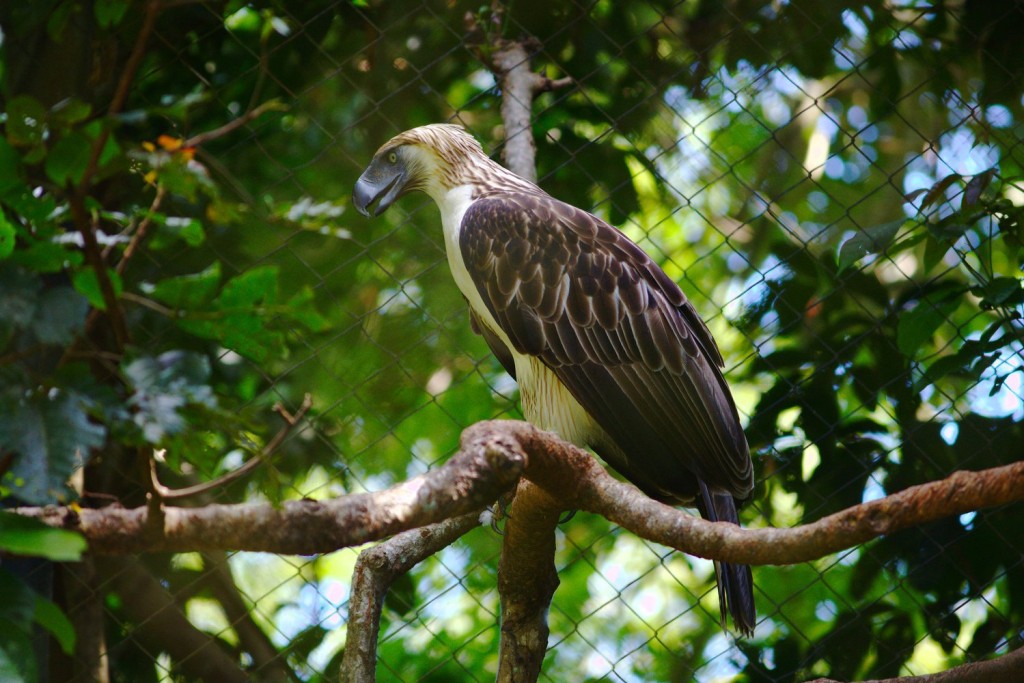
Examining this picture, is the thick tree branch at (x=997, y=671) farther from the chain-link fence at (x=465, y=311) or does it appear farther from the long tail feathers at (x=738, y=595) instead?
the chain-link fence at (x=465, y=311)

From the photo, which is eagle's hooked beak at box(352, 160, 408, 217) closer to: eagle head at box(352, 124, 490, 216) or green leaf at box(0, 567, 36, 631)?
eagle head at box(352, 124, 490, 216)

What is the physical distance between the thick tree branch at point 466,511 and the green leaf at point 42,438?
5.6 inches

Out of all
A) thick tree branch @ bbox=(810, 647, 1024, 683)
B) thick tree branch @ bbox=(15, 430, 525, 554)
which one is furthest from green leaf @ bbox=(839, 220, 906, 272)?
thick tree branch @ bbox=(15, 430, 525, 554)

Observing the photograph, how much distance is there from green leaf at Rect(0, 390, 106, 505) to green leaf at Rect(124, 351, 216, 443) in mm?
66

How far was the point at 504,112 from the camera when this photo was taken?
299 cm

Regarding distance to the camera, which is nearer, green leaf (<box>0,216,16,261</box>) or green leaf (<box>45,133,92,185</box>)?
green leaf (<box>45,133,92,185</box>)

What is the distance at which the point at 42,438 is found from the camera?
1.10 m

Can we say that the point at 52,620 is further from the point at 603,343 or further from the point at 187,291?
the point at 603,343

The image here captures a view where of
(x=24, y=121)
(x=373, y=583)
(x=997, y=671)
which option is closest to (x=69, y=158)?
(x=24, y=121)

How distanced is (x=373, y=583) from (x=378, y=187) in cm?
116

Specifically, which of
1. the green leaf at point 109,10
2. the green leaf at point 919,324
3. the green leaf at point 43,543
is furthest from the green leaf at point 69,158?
the green leaf at point 919,324

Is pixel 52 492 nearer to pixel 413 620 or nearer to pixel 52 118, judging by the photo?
pixel 52 118

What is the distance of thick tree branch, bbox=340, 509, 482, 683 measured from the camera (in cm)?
205

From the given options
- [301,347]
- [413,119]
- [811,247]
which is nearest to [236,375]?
[301,347]
